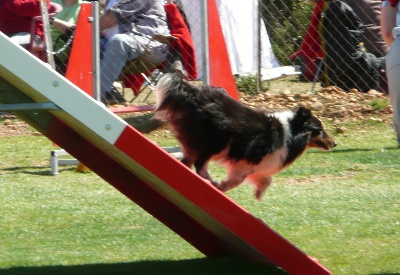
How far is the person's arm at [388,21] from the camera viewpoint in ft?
16.5

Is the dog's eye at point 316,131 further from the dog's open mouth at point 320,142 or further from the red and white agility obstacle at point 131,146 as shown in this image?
the red and white agility obstacle at point 131,146

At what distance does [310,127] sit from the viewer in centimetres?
628

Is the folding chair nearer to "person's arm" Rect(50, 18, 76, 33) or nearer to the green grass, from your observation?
"person's arm" Rect(50, 18, 76, 33)

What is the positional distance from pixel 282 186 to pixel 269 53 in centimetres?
711

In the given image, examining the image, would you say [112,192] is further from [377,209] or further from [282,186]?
[377,209]

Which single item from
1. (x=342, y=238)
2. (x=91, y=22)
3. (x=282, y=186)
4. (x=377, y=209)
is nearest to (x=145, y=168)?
(x=342, y=238)

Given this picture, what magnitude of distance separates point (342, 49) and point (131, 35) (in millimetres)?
3049

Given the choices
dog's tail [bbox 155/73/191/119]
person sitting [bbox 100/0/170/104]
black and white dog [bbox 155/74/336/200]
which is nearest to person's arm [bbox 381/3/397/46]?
black and white dog [bbox 155/74/336/200]

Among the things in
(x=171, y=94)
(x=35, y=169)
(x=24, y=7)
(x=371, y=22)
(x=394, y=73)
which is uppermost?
(x=394, y=73)

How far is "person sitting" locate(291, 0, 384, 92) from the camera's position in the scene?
11656mm

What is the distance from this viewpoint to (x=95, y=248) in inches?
232

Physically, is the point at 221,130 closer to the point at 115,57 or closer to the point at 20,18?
the point at 115,57

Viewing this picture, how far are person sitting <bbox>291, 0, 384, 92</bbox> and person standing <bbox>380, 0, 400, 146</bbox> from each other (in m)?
6.59

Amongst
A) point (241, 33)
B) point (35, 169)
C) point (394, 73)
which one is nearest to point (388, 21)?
point (394, 73)
